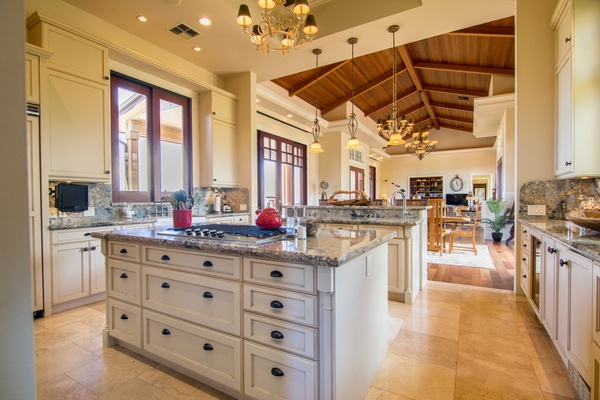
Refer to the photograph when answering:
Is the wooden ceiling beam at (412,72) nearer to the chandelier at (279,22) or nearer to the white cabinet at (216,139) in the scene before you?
the white cabinet at (216,139)

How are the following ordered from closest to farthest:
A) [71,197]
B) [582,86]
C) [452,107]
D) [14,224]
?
[14,224] < [582,86] < [71,197] < [452,107]

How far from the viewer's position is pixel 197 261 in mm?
1715

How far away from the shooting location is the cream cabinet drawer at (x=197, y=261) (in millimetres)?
1570

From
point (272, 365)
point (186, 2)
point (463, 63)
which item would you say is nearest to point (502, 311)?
point (272, 365)

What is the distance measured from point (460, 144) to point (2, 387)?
49.6 ft

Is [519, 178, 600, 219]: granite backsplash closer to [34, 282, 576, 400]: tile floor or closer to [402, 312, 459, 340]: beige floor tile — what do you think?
[34, 282, 576, 400]: tile floor

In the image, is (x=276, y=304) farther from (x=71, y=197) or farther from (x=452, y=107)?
(x=452, y=107)

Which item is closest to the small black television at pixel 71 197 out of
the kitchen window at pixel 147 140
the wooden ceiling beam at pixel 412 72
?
the kitchen window at pixel 147 140

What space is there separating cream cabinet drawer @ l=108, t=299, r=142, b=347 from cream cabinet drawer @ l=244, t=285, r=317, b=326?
3.49 feet

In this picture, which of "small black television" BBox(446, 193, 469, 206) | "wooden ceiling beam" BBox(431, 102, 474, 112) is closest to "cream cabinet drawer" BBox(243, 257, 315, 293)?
"wooden ceiling beam" BBox(431, 102, 474, 112)

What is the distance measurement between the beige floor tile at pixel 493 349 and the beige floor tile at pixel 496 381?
7 cm

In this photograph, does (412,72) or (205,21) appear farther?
(412,72)

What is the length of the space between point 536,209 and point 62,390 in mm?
4428

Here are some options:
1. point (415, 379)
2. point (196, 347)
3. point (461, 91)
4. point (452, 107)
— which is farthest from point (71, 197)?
point (452, 107)
